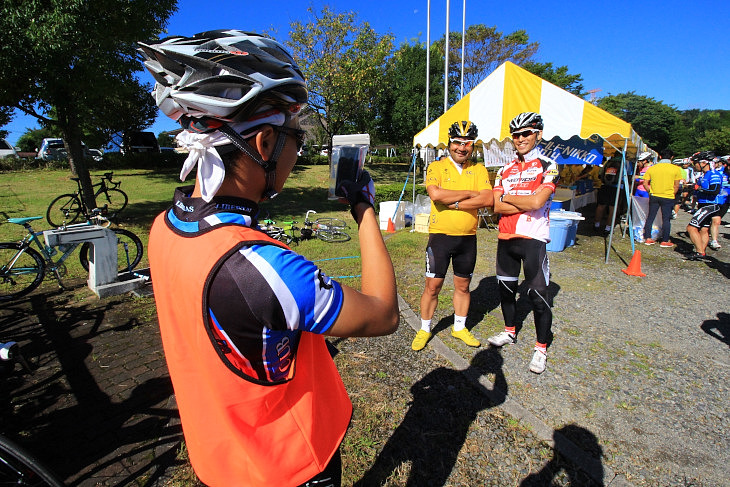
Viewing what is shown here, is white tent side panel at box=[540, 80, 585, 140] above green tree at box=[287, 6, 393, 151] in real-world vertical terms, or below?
below

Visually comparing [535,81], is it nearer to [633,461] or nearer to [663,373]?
[663,373]

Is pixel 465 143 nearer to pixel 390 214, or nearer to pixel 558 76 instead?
pixel 390 214

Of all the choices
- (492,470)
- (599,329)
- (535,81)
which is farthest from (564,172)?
(492,470)

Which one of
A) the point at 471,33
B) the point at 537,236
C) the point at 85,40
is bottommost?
the point at 537,236

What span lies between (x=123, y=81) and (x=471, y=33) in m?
31.9

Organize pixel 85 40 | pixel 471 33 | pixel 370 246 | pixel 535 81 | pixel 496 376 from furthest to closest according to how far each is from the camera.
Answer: pixel 471 33 < pixel 85 40 < pixel 535 81 < pixel 496 376 < pixel 370 246

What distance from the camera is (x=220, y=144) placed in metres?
1.00

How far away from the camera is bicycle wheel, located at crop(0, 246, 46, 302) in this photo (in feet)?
18.3

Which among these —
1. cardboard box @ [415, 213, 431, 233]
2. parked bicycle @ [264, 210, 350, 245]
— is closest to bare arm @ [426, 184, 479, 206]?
parked bicycle @ [264, 210, 350, 245]

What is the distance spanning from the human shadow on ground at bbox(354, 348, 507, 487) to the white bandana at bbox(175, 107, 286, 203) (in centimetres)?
232

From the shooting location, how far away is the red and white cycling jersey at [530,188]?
3762mm

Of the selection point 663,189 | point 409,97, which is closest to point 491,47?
point 409,97

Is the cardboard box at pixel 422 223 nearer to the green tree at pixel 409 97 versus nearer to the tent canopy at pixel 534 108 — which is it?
the tent canopy at pixel 534 108

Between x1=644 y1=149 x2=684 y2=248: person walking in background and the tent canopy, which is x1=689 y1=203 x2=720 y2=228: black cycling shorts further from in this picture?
the tent canopy
